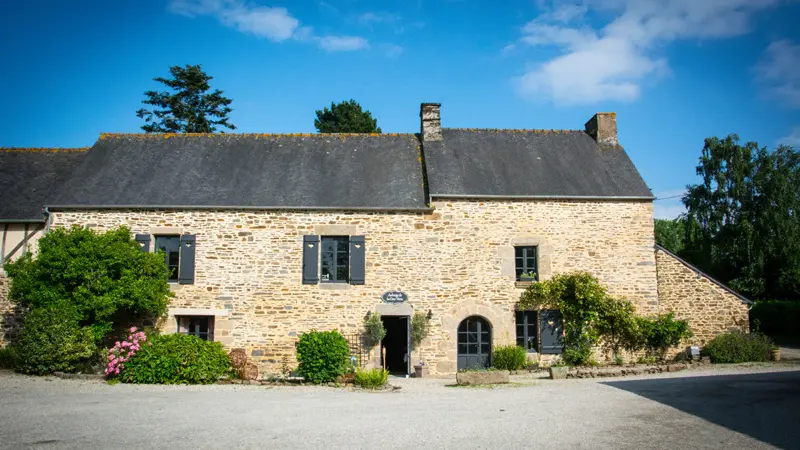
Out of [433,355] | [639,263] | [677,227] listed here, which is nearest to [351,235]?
[433,355]

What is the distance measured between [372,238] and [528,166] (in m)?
5.05

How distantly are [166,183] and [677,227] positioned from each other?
110 ft

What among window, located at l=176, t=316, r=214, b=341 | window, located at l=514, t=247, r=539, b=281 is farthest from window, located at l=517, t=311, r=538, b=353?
window, located at l=176, t=316, r=214, b=341

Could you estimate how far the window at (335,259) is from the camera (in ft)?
47.7

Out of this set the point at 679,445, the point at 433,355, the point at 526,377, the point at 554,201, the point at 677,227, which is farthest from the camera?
the point at 677,227

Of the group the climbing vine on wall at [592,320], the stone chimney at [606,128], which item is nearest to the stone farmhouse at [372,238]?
the climbing vine on wall at [592,320]

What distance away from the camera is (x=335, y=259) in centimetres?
1461

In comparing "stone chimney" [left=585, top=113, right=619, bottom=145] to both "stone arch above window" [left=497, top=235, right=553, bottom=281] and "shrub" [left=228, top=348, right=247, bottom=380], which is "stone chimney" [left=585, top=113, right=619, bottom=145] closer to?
"stone arch above window" [left=497, top=235, right=553, bottom=281]

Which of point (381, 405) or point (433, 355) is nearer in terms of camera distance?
point (381, 405)

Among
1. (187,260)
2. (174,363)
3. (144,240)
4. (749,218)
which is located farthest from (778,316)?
(144,240)

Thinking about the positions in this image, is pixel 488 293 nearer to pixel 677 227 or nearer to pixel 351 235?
pixel 351 235

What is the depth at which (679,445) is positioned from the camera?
6406mm

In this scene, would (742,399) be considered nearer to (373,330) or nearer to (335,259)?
(373,330)

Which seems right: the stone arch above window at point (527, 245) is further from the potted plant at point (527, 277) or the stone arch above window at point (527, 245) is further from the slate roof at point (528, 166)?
the slate roof at point (528, 166)
